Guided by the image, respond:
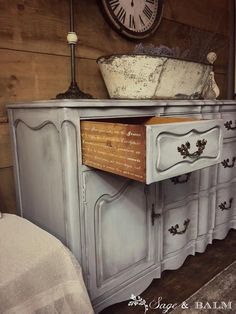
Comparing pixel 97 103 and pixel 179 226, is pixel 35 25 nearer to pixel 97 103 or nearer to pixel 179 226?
pixel 97 103

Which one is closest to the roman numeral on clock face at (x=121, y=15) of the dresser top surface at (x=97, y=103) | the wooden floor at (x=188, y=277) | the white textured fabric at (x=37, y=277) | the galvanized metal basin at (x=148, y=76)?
the galvanized metal basin at (x=148, y=76)

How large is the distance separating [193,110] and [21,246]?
0.87 m

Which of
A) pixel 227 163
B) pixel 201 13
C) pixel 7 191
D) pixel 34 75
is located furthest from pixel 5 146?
pixel 201 13

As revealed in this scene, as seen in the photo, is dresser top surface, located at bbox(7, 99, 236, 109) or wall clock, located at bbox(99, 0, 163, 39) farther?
wall clock, located at bbox(99, 0, 163, 39)

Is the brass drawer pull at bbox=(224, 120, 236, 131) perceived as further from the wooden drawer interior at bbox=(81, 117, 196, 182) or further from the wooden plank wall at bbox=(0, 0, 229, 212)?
the wooden drawer interior at bbox=(81, 117, 196, 182)

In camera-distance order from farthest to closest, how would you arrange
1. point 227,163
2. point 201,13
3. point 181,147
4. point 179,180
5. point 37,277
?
point 201,13 < point 227,163 < point 179,180 < point 181,147 < point 37,277

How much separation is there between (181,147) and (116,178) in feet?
0.95

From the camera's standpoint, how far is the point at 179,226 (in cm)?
125

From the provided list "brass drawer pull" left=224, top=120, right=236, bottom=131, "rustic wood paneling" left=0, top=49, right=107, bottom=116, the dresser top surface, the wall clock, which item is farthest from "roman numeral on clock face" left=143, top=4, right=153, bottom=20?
"brass drawer pull" left=224, top=120, right=236, bottom=131

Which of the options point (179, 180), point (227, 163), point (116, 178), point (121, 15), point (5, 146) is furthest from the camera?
point (227, 163)

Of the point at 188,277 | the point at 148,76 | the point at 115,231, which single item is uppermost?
the point at 148,76

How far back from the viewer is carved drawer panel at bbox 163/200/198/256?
3.95ft

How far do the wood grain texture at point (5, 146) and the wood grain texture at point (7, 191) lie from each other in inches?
1.2

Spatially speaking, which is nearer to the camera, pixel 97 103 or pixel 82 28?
pixel 97 103
